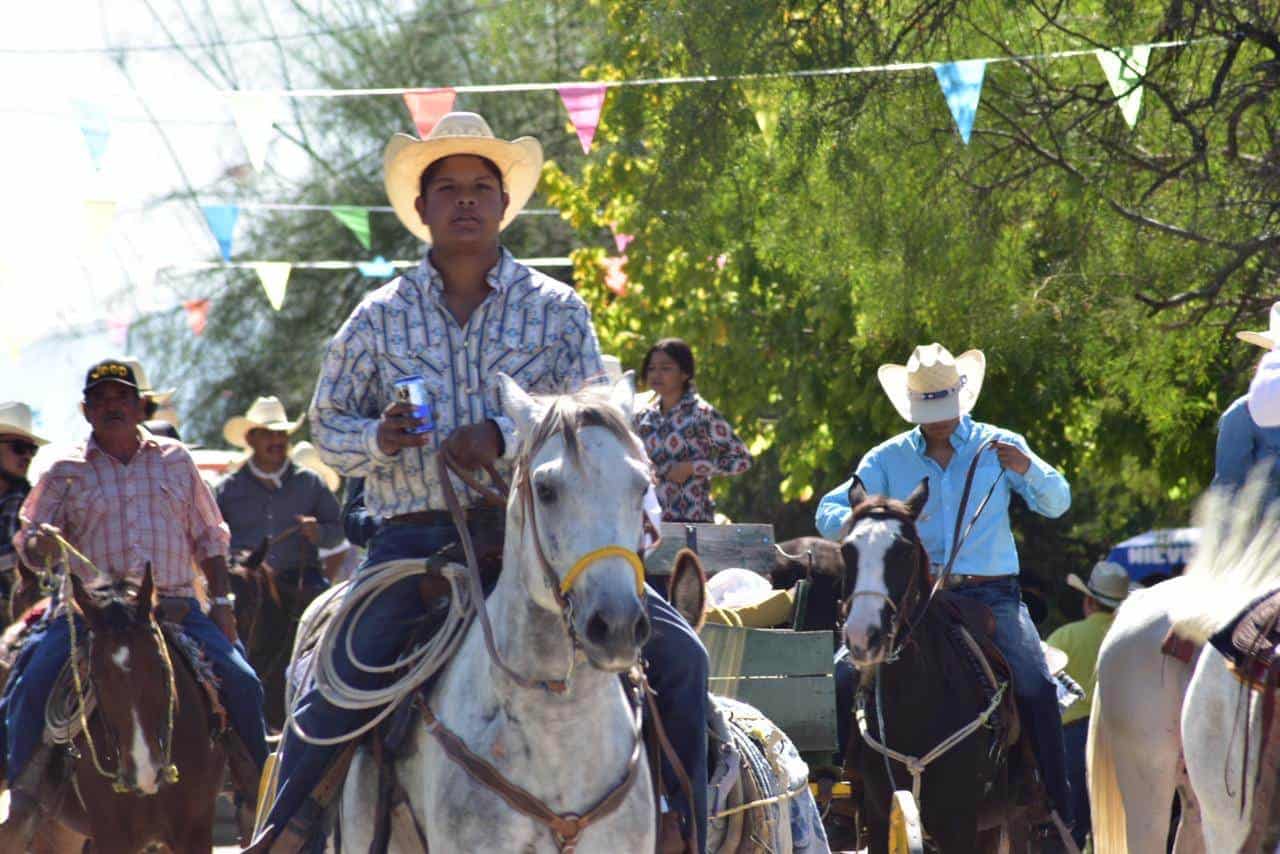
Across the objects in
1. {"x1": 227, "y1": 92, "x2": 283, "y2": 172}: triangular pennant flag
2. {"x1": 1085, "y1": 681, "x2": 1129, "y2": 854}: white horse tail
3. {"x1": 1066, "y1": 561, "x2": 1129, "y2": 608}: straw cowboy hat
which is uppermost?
{"x1": 227, "y1": 92, "x2": 283, "y2": 172}: triangular pennant flag

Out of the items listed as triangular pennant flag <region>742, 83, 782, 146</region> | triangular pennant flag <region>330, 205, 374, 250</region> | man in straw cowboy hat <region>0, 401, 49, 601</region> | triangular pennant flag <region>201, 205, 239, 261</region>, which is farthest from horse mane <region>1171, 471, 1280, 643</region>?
triangular pennant flag <region>330, 205, 374, 250</region>

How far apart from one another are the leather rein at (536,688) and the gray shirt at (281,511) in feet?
31.7

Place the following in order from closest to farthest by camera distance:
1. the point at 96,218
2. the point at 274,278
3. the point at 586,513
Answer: the point at 586,513 → the point at 96,218 → the point at 274,278

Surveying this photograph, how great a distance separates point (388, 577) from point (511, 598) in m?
0.64

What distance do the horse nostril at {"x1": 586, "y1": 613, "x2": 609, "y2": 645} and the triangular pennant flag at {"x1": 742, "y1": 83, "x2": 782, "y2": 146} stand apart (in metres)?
7.90

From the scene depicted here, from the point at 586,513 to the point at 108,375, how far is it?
4238mm

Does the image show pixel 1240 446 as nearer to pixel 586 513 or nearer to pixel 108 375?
pixel 586 513

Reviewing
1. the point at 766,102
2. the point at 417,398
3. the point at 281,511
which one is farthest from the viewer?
the point at 281,511

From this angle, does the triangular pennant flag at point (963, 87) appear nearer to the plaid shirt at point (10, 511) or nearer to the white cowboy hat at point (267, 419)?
the plaid shirt at point (10, 511)

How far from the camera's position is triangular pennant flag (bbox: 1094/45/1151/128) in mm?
10555

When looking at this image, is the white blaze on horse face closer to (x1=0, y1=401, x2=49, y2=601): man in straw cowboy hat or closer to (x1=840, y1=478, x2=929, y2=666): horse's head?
(x1=840, y1=478, x2=929, y2=666): horse's head

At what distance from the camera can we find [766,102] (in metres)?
12.4

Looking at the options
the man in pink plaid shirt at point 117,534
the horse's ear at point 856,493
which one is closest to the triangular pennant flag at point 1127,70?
the horse's ear at point 856,493

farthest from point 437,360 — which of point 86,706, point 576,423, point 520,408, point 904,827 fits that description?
point 86,706
